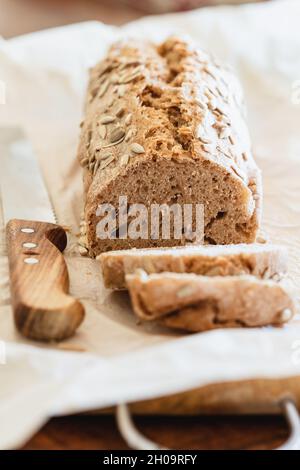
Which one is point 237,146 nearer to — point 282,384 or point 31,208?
point 31,208

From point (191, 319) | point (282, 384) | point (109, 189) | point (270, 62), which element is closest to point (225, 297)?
point (191, 319)

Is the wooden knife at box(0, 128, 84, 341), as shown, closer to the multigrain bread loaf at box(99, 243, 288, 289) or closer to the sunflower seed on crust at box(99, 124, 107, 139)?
the multigrain bread loaf at box(99, 243, 288, 289)

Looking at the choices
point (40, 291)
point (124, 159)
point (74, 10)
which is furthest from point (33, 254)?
point (74, 10)

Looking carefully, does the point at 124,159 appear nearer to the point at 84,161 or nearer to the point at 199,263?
the point at 84,161

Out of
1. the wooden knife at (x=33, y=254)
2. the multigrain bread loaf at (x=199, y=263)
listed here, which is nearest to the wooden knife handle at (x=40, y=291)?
the wooden knife at (x=33, y=254)

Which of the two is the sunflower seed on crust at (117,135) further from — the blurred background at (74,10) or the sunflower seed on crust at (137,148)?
the blurred background at (74,10)

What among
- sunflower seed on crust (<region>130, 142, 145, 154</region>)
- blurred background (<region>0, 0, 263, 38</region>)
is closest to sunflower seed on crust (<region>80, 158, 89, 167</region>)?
sunflower seed on crust (<region>130, 142, 145, 154</region>)
